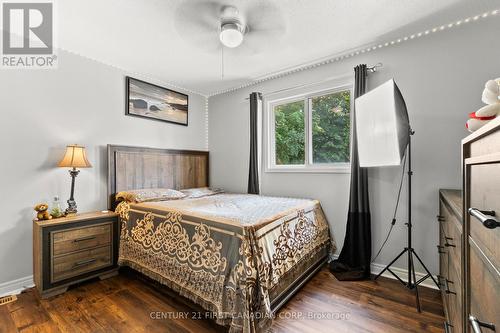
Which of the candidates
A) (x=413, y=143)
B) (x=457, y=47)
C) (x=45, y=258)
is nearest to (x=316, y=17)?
(x=457, y=47)

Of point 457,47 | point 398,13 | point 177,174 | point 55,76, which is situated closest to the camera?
point 398,13

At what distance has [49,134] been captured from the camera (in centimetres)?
241

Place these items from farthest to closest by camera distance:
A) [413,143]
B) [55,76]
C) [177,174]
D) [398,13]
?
[177,174]
[55,76]
[413,143]
[398,13]

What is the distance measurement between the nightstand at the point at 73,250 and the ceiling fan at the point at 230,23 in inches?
83.8

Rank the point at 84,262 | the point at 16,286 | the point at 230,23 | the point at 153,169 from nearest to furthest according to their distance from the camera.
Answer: the point at 230,23, the point at 16,286, the point at 84,262, the point at 153,169

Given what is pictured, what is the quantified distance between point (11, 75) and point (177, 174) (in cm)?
207

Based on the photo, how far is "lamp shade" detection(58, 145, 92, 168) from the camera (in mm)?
2305

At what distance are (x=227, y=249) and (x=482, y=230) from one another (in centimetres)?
133

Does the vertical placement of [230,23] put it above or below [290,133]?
above

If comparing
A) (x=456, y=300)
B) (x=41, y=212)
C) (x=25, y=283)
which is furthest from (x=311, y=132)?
(x=25, y=283)

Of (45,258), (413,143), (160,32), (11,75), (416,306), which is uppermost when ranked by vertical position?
(160,32)

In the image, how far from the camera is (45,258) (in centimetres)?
206

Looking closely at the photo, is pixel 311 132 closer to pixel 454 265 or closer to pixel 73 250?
pixel 454 265

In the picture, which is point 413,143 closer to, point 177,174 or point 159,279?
point 159,279
